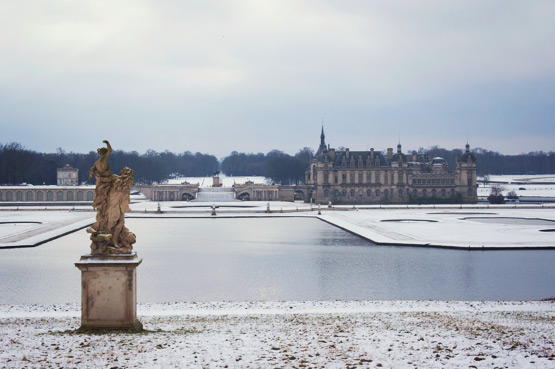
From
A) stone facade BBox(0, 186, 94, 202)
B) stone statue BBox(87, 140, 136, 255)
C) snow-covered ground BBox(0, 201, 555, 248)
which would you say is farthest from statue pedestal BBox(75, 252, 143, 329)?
stone facade BBox(0, 186, 94, 202)

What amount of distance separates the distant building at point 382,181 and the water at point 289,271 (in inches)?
2382

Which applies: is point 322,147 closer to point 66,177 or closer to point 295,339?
point 66,177

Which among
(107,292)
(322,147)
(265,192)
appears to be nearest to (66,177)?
(265,192)

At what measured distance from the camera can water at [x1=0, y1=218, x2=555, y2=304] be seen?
20.7 meters

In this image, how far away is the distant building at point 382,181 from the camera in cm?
9969

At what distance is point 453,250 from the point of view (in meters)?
32.6

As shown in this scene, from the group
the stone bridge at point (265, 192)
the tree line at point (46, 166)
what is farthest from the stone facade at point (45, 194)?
the stone bridge at point (265, 192)

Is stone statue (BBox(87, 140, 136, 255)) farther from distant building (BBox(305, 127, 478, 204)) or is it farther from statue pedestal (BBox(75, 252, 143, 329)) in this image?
distant building (BBox(305, 127, 478, 204))

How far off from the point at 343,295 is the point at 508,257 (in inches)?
528

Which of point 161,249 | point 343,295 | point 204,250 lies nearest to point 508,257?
point 343,295

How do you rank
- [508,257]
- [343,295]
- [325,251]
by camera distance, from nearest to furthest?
[343,295], [508,257], [325,251]

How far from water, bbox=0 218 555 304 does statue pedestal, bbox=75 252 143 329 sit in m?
7.03

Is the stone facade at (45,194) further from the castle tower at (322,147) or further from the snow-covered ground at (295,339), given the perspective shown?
the snow-covered ground at (295,339)

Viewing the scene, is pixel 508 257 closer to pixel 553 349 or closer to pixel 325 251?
pixel 325 251
